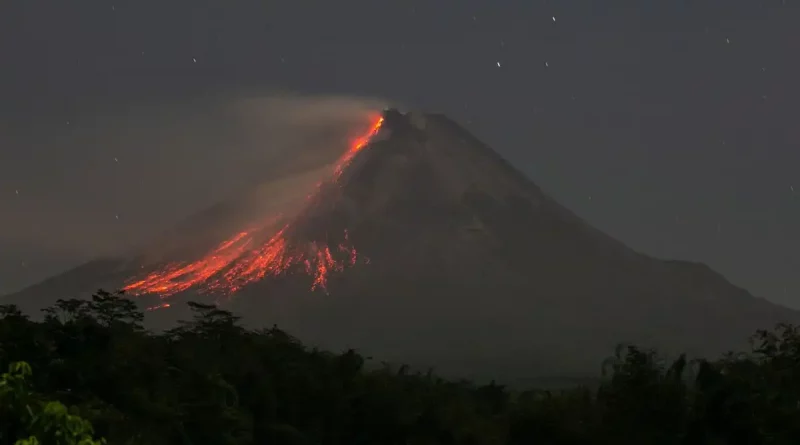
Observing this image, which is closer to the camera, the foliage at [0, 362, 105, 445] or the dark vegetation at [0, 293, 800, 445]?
the foliage at [0, 362, 105, 445]

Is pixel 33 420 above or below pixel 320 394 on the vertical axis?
above

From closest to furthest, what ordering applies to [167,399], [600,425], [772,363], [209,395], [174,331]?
[167,399] < [209,395] < [600,425] < [772,363] < [174,331]

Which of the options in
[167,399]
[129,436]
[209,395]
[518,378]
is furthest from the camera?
[518,378]

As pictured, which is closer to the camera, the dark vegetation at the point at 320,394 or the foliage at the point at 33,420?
the foliage at the point at 33,420

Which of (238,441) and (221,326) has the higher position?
(221,326)

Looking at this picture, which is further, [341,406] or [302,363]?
[302,363]

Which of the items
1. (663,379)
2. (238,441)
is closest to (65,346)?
(238,441)

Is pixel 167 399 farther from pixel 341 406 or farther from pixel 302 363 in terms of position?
pixel 302 363

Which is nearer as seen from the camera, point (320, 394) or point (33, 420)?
point (33, 420)
